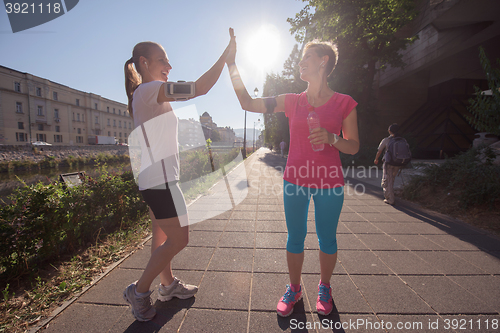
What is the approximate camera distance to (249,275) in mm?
2500

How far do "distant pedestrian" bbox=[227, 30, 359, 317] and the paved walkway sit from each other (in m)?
0.31

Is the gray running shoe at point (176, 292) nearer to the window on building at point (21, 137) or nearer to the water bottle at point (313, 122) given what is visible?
the water bottle at point (313, 122)

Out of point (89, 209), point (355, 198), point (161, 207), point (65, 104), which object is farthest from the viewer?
point (65, 104)

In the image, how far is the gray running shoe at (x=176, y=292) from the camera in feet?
6.71

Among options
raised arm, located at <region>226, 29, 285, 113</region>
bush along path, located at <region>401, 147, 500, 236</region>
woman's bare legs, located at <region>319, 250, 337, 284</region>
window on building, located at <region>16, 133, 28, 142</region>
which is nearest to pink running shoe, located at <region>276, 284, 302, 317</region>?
woman's bare legs, located at <region>319, 250, 337, 284</region>

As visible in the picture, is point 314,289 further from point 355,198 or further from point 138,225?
point 355,198

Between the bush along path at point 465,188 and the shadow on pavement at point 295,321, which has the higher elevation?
the bush along path at point 465,188

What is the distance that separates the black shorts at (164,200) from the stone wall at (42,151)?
2972 cm

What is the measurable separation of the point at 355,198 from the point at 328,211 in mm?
5138

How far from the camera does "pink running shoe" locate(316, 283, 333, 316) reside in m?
1.88

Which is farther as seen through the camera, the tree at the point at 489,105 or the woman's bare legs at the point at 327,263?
the tree at the point at 489,105

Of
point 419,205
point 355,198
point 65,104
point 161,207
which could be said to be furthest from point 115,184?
point 65,104

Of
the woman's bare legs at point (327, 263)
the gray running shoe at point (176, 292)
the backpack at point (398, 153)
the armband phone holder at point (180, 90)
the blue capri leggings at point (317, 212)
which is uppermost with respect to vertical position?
the armband phone holder at point (180, 90)

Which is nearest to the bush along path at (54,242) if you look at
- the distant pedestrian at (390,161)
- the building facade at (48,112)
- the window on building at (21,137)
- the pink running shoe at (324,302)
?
the pink running shoe at (324,302)
